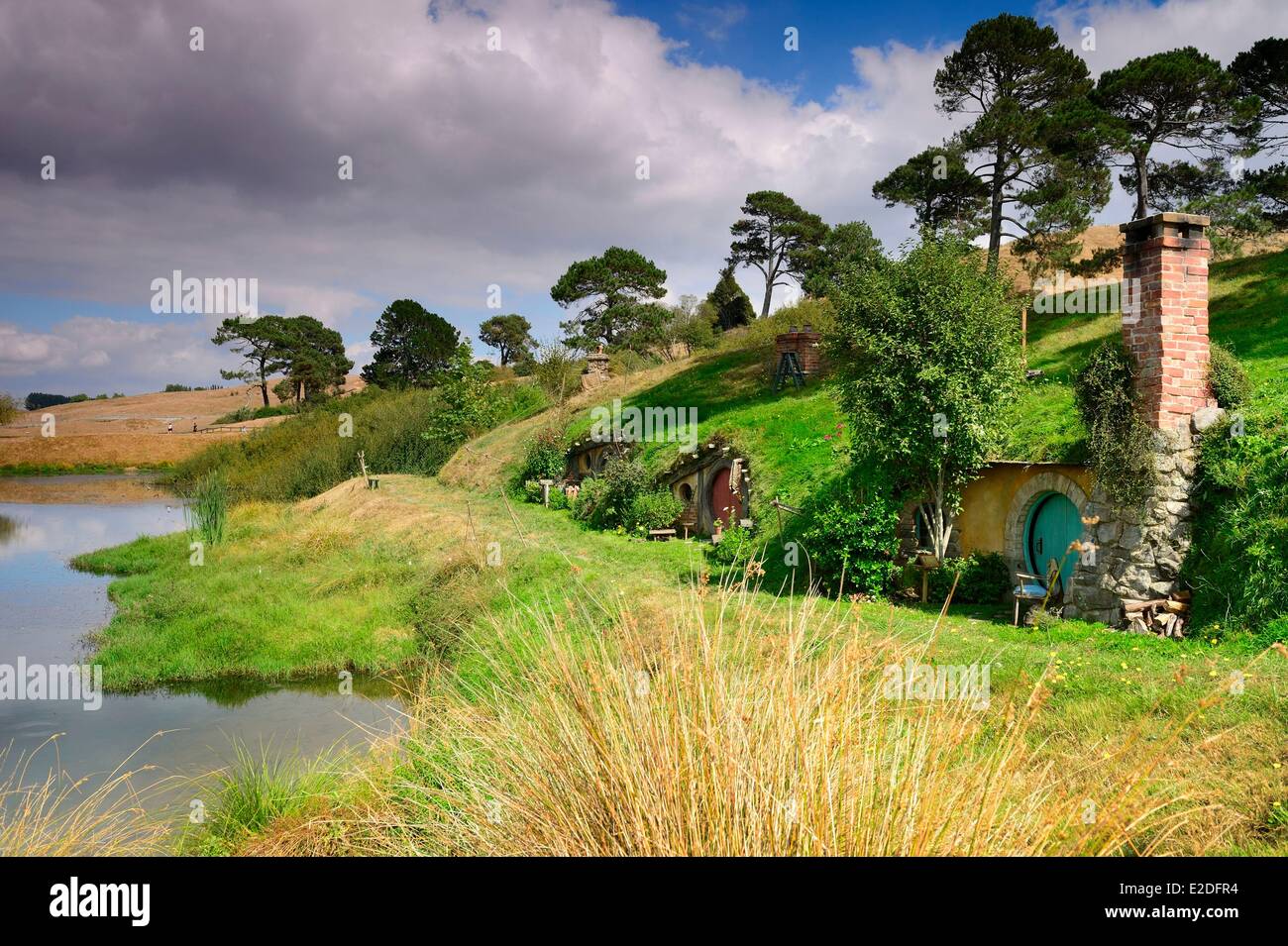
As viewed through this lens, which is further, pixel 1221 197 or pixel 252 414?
pixel 252 414

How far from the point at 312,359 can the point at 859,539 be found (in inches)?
2281

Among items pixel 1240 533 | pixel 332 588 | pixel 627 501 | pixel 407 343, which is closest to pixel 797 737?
pixel 1240 533

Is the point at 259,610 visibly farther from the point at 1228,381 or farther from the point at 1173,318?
the point at 1228,381

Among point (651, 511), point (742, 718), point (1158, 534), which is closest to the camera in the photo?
point (742, 718)

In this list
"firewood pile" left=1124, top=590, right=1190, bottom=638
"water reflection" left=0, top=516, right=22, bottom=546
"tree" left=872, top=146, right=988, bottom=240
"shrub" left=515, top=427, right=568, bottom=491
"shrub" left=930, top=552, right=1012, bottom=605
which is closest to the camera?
"firewood pile" left=1124, top=590, right=1190, bottom=638

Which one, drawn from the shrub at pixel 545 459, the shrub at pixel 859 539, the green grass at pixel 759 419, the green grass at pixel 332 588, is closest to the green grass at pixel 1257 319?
the shrub at pixel 859 539

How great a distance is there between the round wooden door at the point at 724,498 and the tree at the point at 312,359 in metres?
47.8

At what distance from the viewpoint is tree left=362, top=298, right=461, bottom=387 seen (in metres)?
59.5

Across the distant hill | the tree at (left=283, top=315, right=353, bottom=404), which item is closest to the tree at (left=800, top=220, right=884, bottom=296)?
the distant hill

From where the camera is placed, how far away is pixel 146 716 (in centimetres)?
1269

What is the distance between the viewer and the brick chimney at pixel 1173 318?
Result: 979 centimetres

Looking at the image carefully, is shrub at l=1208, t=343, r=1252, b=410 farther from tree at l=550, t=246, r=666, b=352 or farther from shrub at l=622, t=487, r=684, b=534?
tree at l=550, t=246, r=666, b=352

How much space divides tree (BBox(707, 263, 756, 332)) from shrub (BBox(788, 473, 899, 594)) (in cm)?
3616

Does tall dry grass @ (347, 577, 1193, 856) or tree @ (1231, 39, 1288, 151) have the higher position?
tree @ (1231, 39, 1288, 151)
